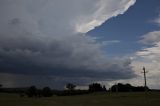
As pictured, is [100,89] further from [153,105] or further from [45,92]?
[153,105]

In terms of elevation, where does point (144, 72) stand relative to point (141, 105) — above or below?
above

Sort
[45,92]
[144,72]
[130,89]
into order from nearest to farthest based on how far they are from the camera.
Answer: [144,72] < [45,92] < [130,89]

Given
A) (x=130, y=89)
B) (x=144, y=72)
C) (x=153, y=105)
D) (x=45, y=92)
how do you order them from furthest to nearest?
(x=130, y=89)
(x=45, y=92)
(x=144, y=72)
(x=153, y=105)

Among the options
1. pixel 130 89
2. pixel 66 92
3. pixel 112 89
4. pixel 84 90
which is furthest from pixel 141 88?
pixel 66 92

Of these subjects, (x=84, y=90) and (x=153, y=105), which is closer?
(x=153, y=105)

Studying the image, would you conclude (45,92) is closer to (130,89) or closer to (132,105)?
(130,89)

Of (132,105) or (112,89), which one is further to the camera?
(112,89)

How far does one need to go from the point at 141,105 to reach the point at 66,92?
3676 inches

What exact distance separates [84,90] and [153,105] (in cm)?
10480

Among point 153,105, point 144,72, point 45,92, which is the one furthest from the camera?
point 45,92

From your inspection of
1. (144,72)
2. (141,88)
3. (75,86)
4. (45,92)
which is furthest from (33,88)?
(144,72)

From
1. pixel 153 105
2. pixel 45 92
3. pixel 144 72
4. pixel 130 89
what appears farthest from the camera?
pixel 130 89

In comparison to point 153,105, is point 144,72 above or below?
above

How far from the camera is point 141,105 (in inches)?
2431
